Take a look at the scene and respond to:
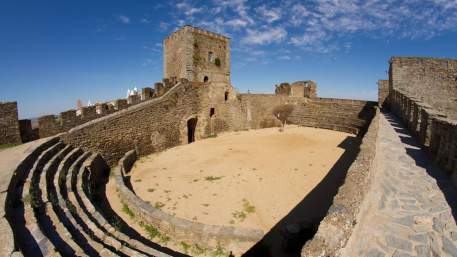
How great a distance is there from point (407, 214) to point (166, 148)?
12096mm

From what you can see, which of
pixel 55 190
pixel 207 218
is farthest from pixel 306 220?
pixel 55 190

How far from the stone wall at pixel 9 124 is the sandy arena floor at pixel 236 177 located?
4180mm

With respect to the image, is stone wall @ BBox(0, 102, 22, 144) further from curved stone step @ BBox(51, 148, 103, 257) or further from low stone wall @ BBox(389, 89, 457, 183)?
low stone wall @ BBox(389, 89, 457, 183)

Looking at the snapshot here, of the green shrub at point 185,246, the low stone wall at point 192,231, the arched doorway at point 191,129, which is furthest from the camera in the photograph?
the arched doorway at point 191,129

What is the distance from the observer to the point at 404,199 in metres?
→ 3.85

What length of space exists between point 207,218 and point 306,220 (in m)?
2.58

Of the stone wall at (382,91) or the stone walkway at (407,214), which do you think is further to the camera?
the stone wall at (382,91)

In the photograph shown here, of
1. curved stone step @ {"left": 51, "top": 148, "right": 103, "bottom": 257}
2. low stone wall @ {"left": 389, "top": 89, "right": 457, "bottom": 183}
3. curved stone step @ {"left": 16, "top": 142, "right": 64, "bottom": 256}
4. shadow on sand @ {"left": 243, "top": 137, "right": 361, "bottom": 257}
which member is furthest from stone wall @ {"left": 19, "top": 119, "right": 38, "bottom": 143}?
low stone wall @ {"left": 389, "top": 89, "right": 457, "bottom": 183}

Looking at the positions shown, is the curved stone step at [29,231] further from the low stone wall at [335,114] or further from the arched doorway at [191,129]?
the low stone wall at [335,114]

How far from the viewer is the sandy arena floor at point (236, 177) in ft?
22.3

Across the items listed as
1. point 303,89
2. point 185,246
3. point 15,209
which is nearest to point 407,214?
point 185,246

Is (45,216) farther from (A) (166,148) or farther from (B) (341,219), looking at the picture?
(A) (166,148)

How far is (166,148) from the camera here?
544 inches

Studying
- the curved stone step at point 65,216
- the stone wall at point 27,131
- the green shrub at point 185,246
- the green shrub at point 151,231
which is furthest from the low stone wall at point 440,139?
the stone wall at point 27,131
